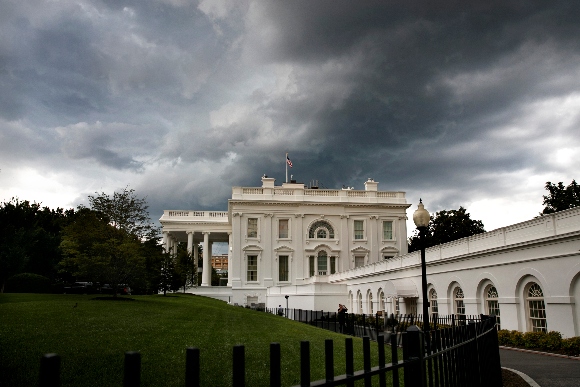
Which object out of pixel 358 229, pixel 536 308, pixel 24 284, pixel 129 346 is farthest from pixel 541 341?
pixel 358 229

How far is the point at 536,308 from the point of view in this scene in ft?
77.2

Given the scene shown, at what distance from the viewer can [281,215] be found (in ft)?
228

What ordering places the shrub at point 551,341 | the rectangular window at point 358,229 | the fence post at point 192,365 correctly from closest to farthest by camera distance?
the fence post at point 192,365, the shrub at point 551,341, the rectangular window at point 358,229

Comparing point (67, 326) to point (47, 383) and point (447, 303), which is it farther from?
point (447, 303)

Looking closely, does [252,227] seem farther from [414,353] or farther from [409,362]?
[409,362]

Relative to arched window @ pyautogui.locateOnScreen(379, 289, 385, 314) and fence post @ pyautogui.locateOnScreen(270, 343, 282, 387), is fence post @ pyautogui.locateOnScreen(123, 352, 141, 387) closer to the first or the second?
fence post @ pyautogui.locateOnScreen(270, 343, 282, 387)

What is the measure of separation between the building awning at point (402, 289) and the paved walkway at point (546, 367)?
49.4 feet

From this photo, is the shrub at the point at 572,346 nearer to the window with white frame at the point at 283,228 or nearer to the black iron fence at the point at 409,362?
the black iron fence at the point at 409,362

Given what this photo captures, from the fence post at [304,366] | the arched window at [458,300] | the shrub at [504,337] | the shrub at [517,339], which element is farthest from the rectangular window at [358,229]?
the fence post at [304,366]

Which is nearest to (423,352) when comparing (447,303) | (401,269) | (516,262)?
(516,262)

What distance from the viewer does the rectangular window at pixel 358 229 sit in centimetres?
7112

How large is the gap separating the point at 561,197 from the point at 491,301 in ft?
125

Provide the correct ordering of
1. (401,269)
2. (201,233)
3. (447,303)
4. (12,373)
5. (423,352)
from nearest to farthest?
(423,352), (12,373), (447,303), (401,269), (201,233)

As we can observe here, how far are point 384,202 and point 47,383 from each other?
7126 cm
